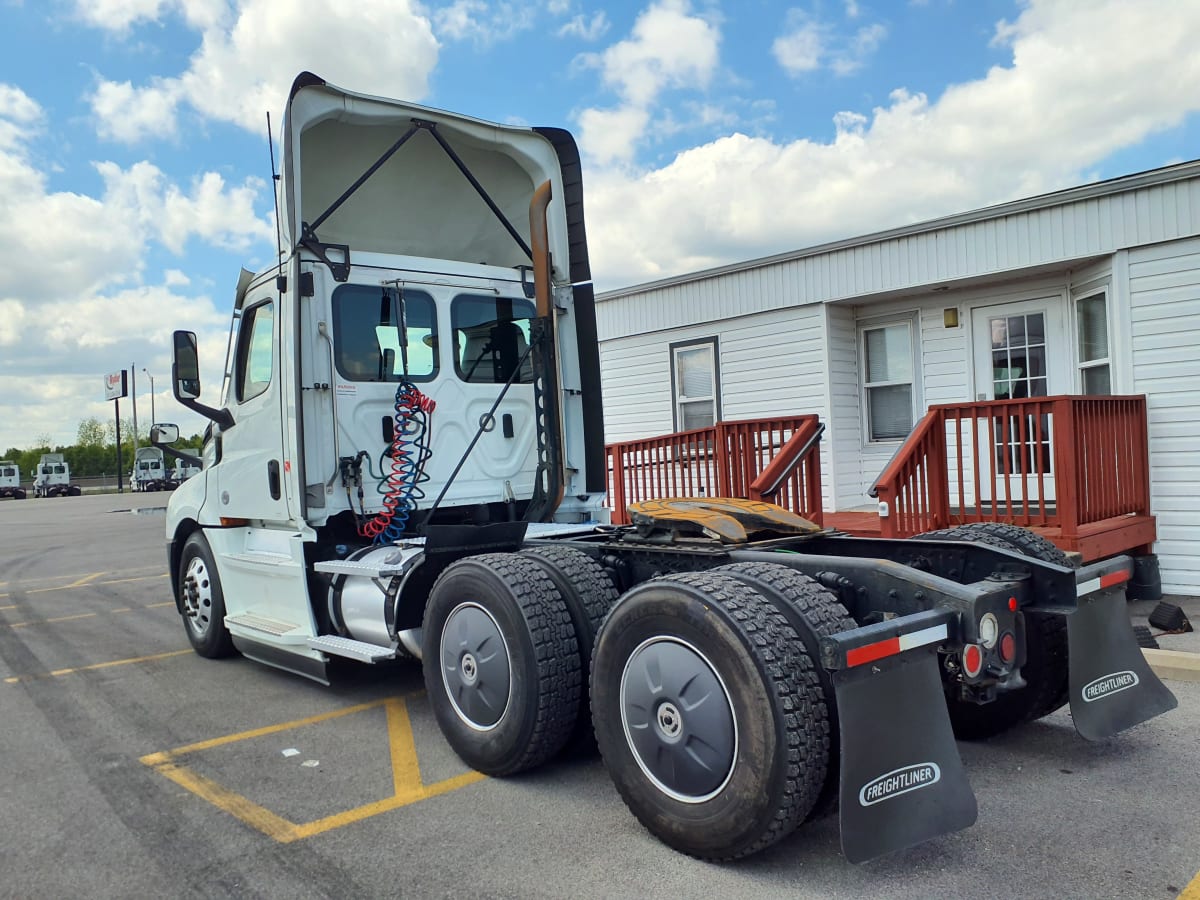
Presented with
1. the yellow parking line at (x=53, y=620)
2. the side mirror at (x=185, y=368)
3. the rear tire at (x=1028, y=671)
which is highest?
the side mirror at (x=185, y=368)

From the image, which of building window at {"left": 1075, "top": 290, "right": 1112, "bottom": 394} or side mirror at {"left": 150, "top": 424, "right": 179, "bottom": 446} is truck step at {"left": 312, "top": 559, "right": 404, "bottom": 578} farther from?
building window at {"left": 1075, "top": 290, "right": 1112, "bottom": 394}

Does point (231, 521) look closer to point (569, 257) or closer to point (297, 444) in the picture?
point (297, 444)

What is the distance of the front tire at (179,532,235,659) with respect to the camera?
672 centimetres

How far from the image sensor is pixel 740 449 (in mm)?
9055

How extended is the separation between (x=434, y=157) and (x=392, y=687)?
3.67m

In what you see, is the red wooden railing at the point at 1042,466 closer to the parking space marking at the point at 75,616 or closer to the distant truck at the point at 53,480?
the parking space marking at the point at 75,616

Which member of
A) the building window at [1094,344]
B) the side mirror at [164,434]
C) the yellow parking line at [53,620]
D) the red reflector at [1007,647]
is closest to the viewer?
the red reflector at [1007,647]

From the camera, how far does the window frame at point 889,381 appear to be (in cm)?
983

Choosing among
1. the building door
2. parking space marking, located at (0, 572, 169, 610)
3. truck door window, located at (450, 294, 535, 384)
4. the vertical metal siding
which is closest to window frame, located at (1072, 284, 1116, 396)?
the building door

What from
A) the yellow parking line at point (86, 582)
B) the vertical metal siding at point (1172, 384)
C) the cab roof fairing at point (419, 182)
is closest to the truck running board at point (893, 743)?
the cab roof fairing at point (419, 182)

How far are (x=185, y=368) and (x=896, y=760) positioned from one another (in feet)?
17.2

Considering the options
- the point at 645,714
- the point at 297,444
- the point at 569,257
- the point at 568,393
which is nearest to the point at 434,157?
the point at 569,257

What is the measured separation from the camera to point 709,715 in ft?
10.5

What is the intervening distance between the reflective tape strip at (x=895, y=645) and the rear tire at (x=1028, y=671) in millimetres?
789
